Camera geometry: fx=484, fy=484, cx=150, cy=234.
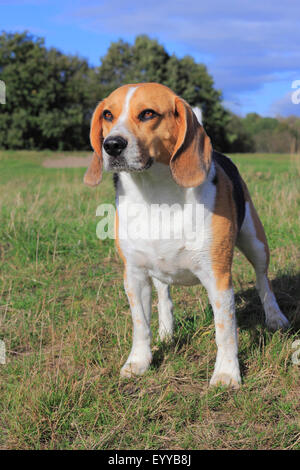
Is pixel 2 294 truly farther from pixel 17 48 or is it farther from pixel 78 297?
pixel 17 48

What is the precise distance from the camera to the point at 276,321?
398cm

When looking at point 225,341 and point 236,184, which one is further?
point 236,184

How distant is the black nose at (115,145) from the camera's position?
→ 2609 millimetres

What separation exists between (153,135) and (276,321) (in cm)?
203

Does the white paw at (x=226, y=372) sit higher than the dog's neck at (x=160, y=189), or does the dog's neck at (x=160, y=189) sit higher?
the dog's neck at (x=160, y=189)

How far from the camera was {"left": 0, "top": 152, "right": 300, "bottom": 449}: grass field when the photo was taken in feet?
8.66

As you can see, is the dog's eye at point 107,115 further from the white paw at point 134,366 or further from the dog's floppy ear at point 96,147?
the white paw at point 134,366

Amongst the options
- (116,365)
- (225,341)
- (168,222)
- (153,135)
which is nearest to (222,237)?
(168,222)

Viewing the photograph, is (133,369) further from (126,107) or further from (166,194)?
(126,107)

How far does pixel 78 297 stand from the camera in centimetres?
473

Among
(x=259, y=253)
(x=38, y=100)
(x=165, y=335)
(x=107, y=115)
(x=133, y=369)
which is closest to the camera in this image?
(x=107, y=115)

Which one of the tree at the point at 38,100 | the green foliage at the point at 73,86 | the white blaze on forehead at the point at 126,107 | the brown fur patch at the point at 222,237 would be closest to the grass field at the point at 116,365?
the brown fur patch at the point at 222,237

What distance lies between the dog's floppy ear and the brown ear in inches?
20.9

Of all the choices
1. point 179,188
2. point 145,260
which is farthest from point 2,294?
point 179,188
